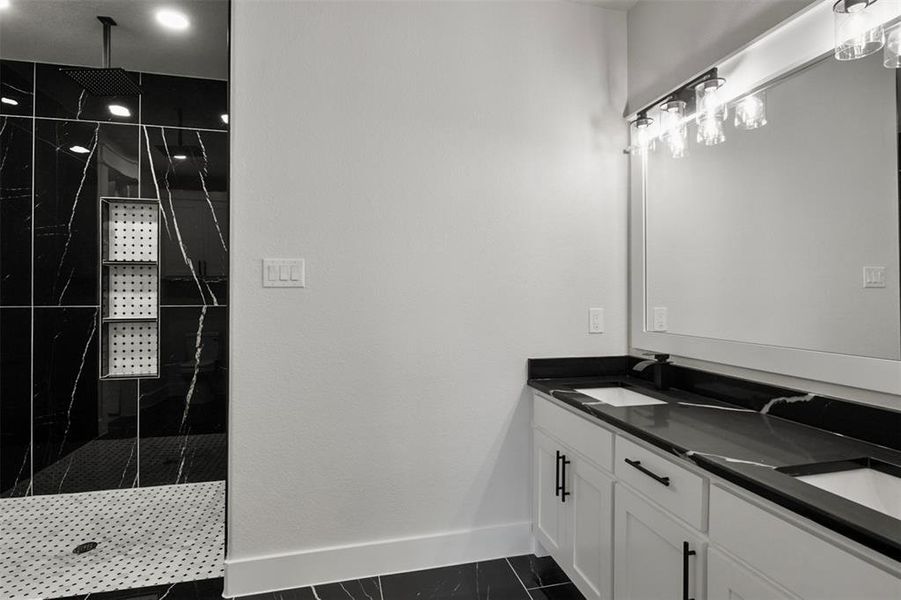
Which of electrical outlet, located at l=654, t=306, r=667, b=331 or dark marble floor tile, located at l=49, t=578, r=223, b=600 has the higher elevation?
electrical outlet, located at l=654, t=306, r=667, b=331

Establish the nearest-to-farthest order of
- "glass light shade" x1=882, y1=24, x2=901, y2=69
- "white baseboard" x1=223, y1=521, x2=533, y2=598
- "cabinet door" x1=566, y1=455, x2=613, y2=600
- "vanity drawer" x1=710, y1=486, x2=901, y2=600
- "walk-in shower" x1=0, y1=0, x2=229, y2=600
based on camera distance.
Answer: "vanity drawer" x1=710, y1=486, x2=901, y2=600, "glass light shade" x1=882, y1=24, x2=901, y2=69, "cabinet door" x1=566, y1=455, x2=613, y2=600, "white baseboard" x1=223, y1=521, x2=533, y2=598, "walk-in shower" x1=0, y1=0, x2=229, y2=600

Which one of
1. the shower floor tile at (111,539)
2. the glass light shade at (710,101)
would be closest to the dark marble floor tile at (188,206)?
the shower floor tile at (111,539)

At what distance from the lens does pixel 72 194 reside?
2801 mm

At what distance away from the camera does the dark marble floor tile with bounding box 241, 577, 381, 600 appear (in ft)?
6.28

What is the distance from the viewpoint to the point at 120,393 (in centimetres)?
290

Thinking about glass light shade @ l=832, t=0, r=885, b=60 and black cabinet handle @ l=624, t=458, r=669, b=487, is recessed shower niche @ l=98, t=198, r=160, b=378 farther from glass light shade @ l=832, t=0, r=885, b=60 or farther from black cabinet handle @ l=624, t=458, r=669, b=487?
glass light shade @ l=832, t=0, r=885, b=60

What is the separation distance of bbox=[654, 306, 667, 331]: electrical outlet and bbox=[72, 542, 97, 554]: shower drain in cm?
293

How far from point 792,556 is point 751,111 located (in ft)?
4.99

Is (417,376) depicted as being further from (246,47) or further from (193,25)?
(193,25)

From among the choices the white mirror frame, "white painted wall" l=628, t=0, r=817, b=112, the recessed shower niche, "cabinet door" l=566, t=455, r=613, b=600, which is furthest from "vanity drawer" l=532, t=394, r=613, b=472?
the recessed shower niche

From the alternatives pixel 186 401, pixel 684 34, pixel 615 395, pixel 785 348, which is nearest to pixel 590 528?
pixel 615 395

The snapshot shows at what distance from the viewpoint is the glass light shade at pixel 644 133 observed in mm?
2229

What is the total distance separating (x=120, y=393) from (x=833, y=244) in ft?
11.9

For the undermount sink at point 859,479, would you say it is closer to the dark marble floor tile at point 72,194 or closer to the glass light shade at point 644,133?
the glass light shade at point 644,133
